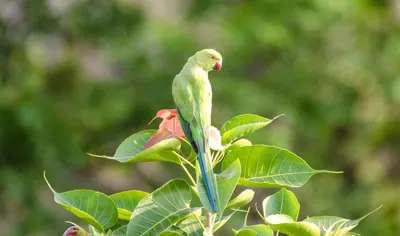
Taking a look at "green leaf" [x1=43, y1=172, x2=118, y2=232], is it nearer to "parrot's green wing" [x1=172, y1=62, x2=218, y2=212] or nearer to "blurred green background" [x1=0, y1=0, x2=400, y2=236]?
"parrot's green wing" [x1=172, y1=62, x2=218, y2=212]

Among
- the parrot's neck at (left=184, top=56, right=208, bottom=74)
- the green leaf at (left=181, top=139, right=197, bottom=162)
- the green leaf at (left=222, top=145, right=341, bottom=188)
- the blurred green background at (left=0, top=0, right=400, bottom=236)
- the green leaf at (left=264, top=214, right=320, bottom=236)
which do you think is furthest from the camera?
the blurred green background at (left=0, top=0, right=400, bottom=236)

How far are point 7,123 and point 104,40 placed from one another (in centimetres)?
122

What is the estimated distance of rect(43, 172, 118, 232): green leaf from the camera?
5.25ft

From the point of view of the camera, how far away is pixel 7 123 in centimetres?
778

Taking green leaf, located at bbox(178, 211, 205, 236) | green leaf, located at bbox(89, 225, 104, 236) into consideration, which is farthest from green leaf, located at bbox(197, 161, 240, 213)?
green leaf, located at bbox(89, 225, 104, 236)

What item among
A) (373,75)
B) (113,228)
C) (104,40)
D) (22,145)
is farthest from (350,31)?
(113,228)

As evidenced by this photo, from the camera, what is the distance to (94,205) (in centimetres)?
161

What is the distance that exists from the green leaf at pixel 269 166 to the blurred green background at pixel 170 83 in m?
5.69

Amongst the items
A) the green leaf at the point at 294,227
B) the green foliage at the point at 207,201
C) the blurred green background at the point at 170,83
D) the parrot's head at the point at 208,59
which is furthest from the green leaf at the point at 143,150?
the blurred green background at the point at 170,83

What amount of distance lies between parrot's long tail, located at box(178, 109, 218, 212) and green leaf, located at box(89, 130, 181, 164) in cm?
6

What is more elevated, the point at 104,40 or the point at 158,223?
the point at 158,223

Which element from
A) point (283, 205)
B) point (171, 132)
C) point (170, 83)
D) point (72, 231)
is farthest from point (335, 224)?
point (170, 83)

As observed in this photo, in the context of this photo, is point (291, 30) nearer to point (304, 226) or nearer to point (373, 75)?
point (373, 75)

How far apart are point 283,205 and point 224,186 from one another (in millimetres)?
183
